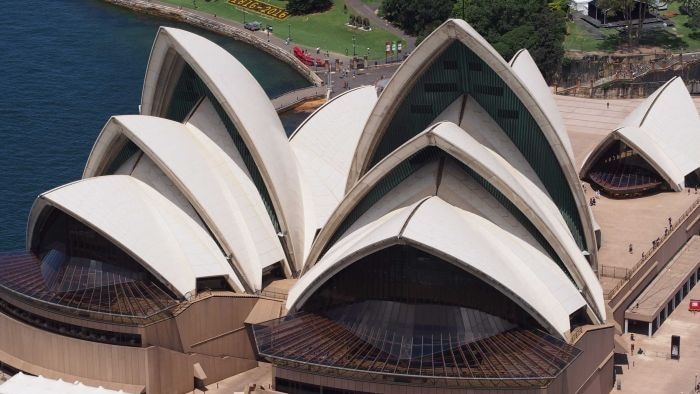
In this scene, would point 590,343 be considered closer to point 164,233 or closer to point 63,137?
point 164,233

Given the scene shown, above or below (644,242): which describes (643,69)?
above

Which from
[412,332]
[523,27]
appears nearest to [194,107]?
[412,332]

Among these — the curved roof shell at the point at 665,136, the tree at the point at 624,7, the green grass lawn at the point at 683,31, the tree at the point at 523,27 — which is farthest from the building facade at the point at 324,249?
the green grass lawn at the point at 683,31

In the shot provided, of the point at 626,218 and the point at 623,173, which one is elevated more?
the point at 623,173

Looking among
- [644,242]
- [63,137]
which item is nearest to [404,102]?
[644,242]

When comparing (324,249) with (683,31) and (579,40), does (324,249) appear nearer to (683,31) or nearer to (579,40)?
(579,40)
